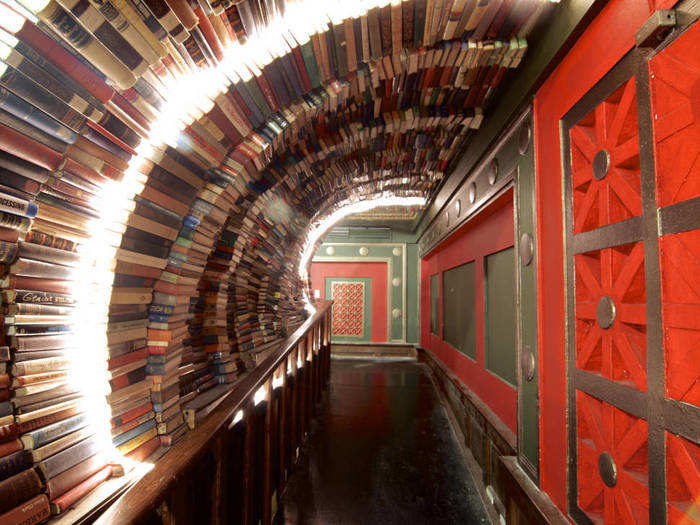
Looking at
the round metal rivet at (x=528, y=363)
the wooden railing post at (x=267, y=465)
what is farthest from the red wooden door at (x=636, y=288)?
the wooden railing post at (x=267, y=465)

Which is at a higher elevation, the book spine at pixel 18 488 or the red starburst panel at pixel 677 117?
the red starburst panel at pixel 677 117

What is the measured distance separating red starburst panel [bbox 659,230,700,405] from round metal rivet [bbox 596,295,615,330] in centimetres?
25

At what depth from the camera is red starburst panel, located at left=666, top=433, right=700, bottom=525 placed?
950 millimetres

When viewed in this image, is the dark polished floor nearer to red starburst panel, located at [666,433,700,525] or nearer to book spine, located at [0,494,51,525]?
book spine, located at [0,494,51,525]

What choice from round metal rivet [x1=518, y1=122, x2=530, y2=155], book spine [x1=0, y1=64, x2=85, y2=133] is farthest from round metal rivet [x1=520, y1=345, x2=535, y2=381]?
book spine [x1=0, y1=64, x2=85, y2=133]

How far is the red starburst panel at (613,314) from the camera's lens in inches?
46.7

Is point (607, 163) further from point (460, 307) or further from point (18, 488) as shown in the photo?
point (460, 307)

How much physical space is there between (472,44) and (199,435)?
7.31 ft

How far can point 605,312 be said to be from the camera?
1.32m

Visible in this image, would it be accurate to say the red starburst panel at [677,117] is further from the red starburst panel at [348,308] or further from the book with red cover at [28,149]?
the red starburst panel at [348,308]

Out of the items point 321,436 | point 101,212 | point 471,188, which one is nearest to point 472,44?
point 471,188

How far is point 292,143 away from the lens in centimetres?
274

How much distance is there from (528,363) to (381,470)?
171 cm

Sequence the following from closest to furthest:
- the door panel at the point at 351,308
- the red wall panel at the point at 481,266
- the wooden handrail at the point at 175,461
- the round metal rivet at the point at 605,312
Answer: the wooden handrail at the point at 175,461 < the round metal rivet at the point at 605,312 < the red wall panel at the point at 481,266 < the door panel at the point at 351,308
